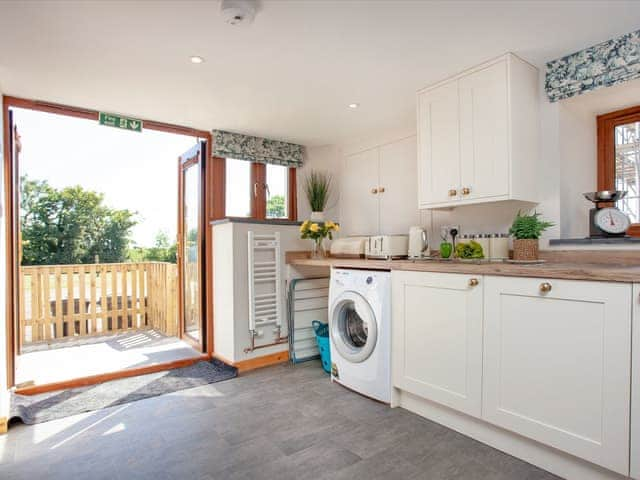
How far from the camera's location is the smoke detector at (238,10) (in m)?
1.58

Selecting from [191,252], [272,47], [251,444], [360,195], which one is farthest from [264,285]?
[272,47]

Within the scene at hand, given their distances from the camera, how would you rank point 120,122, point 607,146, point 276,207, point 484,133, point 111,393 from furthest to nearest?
point 276,207
point 120,122
point 111,393
point 607,146
point 484,133

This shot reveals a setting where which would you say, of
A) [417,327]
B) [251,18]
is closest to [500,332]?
[417,327]

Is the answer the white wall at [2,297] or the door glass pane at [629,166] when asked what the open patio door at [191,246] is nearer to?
the white wall at [2,297]

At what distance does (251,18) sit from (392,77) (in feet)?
3.55

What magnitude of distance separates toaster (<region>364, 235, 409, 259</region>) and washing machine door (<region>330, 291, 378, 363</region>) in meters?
0.48

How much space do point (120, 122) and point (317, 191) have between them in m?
1.90

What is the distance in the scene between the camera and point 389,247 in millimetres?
2836

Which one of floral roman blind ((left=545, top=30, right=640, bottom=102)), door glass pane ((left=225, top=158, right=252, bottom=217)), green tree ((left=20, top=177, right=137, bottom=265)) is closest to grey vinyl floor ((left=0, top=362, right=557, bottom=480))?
door glass pane ((left=225, top=158, right=252, bottom=217))

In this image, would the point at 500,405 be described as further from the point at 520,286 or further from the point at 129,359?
the point at 129,359

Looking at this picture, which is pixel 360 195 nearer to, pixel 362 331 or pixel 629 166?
pixel 362 331

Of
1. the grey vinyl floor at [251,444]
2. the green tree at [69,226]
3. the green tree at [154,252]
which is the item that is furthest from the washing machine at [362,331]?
the green tree at [69,226]

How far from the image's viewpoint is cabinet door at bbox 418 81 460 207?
2365 millimetres

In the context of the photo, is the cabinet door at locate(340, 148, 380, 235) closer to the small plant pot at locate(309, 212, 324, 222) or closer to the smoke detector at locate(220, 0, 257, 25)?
the small plant pot at locate(309, 212, 324, 222)
